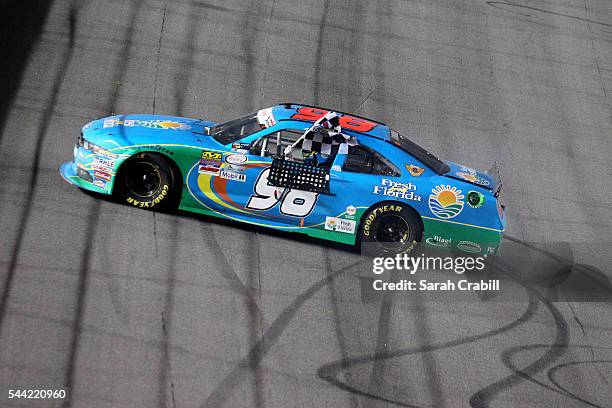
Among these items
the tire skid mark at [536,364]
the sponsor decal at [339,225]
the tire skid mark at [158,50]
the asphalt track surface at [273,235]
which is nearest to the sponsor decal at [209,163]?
the asphalt track surface at [273,235]

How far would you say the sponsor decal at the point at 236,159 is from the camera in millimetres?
9102

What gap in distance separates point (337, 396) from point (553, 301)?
335 centimetres

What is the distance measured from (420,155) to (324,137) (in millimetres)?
1284

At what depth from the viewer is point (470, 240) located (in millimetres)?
9469

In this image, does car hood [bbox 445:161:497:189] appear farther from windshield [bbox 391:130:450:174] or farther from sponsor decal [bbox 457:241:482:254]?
sponsor decal [bbox 457:241:482:254]

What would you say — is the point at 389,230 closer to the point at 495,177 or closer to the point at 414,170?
the point at 414,170

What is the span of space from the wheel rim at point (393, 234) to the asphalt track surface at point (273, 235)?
0.40 m

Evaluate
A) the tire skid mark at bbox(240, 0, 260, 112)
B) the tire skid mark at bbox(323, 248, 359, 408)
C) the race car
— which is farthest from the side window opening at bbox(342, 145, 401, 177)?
the tire skid mark at bbox(240, 0, 260, 112)

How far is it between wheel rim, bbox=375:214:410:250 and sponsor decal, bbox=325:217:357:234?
0.35 meters

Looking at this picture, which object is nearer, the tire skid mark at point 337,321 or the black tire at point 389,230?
the tire skid mark at point 337,321

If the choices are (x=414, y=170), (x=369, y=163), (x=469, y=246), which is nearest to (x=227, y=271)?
(x=369, y=163)

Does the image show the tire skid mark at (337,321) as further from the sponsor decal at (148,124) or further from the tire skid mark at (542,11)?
the tire skid mark at (542,11)

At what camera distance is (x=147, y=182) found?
918cm

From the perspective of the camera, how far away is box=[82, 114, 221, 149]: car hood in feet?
29.8
